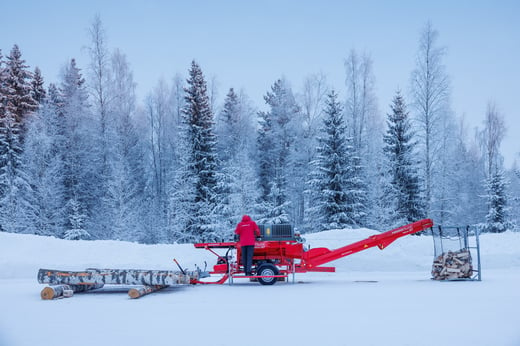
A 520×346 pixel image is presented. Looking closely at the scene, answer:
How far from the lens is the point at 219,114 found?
40.5 meters

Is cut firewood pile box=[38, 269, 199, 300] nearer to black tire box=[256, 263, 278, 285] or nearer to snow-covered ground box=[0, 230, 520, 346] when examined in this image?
snow-covered ground box=[0, 230, 520, 346]

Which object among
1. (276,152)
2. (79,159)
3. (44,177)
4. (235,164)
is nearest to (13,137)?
(79,159)

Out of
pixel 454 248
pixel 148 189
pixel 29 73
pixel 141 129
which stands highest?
pixel 29 73

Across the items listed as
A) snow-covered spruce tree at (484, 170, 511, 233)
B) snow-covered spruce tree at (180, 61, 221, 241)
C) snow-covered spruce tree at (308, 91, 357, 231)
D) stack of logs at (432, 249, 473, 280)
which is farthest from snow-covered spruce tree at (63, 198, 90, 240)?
snow-covered spruce tree at (484, 170, 511, 233)

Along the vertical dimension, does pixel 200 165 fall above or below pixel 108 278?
above

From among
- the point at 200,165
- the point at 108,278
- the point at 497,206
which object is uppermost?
the point at 200,165

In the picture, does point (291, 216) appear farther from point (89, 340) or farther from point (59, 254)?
point (89, 340)

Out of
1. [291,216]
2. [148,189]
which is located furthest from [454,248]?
[148,189]

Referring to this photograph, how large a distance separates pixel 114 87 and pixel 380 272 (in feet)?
85.9

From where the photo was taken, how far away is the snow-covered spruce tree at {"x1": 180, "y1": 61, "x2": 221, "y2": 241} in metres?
32.8

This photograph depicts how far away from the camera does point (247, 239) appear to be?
1397 cm

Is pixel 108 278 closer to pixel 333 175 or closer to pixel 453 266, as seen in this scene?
pixel 453 266

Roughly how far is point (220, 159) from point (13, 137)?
1532cm

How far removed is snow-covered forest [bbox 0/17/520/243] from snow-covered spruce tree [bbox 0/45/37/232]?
109 mm
